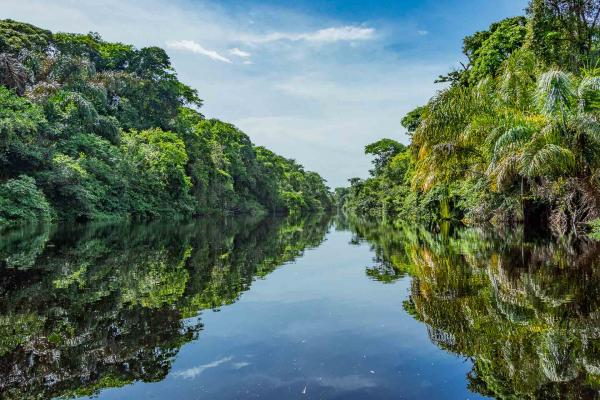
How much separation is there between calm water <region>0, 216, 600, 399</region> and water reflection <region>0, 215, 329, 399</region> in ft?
0.08

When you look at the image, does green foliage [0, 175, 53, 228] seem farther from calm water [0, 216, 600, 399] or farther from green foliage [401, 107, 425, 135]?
green foliage [401, 107, 425, 135]

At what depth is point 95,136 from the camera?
101 feet

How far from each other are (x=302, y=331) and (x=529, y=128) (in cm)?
1333

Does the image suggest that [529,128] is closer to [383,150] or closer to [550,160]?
[550,160]

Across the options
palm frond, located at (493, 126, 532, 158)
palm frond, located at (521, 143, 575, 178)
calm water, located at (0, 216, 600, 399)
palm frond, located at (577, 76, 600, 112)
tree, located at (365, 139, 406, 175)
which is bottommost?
calm water, located at (0, 216, 600, 399)

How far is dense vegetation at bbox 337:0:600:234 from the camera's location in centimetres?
1401

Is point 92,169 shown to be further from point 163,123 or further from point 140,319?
point 140,319

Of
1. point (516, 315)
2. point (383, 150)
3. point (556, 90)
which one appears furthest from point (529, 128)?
point (383, 150)

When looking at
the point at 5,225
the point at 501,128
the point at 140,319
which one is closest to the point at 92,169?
the point at 5,225

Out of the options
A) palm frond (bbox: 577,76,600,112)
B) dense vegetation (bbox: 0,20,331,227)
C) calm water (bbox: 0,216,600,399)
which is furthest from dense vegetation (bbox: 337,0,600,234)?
dense vegetation (bbox: 0,20,331,227)

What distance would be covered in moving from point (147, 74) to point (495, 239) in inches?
1471

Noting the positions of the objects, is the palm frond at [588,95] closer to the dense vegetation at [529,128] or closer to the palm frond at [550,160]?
the dense vegetation at [529,128]

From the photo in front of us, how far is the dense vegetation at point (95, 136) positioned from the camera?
2384cm

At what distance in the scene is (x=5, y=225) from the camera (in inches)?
821
